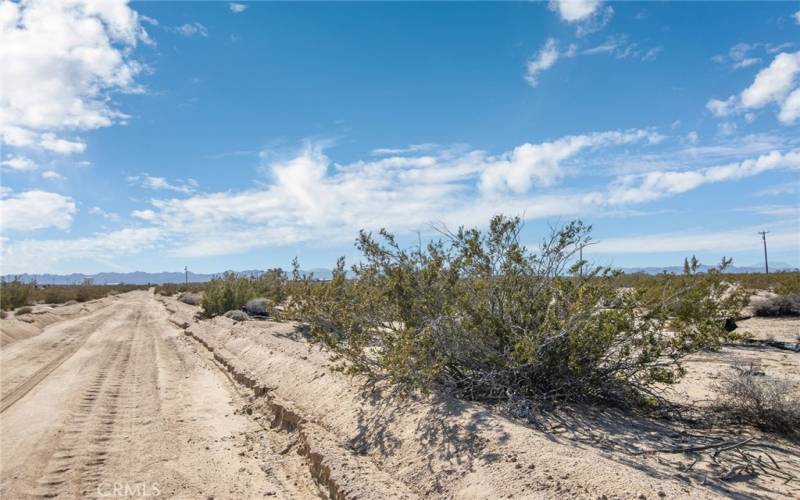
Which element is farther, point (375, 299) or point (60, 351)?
point (60, 351)

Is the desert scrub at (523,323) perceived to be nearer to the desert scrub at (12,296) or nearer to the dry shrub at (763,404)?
the dry shrub at (763,404)

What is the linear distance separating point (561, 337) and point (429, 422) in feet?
6.18

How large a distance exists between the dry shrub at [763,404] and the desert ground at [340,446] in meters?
0.29

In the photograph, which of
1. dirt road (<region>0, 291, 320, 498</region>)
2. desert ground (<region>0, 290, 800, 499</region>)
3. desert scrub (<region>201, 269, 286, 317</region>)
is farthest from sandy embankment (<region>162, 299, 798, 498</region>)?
desert scrub (<region>201, 269, 286, 317</region>)

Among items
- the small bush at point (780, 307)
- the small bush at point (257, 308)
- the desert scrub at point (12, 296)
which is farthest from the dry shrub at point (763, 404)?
the desert scrub at point (12, 296)

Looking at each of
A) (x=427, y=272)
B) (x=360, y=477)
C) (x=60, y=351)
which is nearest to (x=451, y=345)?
(x=427, y=272)

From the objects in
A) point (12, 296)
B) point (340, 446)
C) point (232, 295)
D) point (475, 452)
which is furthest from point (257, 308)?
point (475, 452)

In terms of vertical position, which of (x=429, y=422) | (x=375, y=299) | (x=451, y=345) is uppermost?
A: (x=375, y=299)

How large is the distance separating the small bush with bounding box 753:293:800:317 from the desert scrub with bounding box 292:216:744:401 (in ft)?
54.2

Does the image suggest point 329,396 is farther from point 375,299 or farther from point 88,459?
point 88,459

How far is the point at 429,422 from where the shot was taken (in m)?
5.80

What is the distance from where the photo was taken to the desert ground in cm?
453

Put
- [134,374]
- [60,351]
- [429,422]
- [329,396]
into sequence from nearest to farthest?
[429,422] → [329,396] → [134,374] → [60,351]

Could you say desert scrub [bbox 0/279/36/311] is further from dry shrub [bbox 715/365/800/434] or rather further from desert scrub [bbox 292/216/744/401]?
dry shrub [bbox 715/365/800/434]
